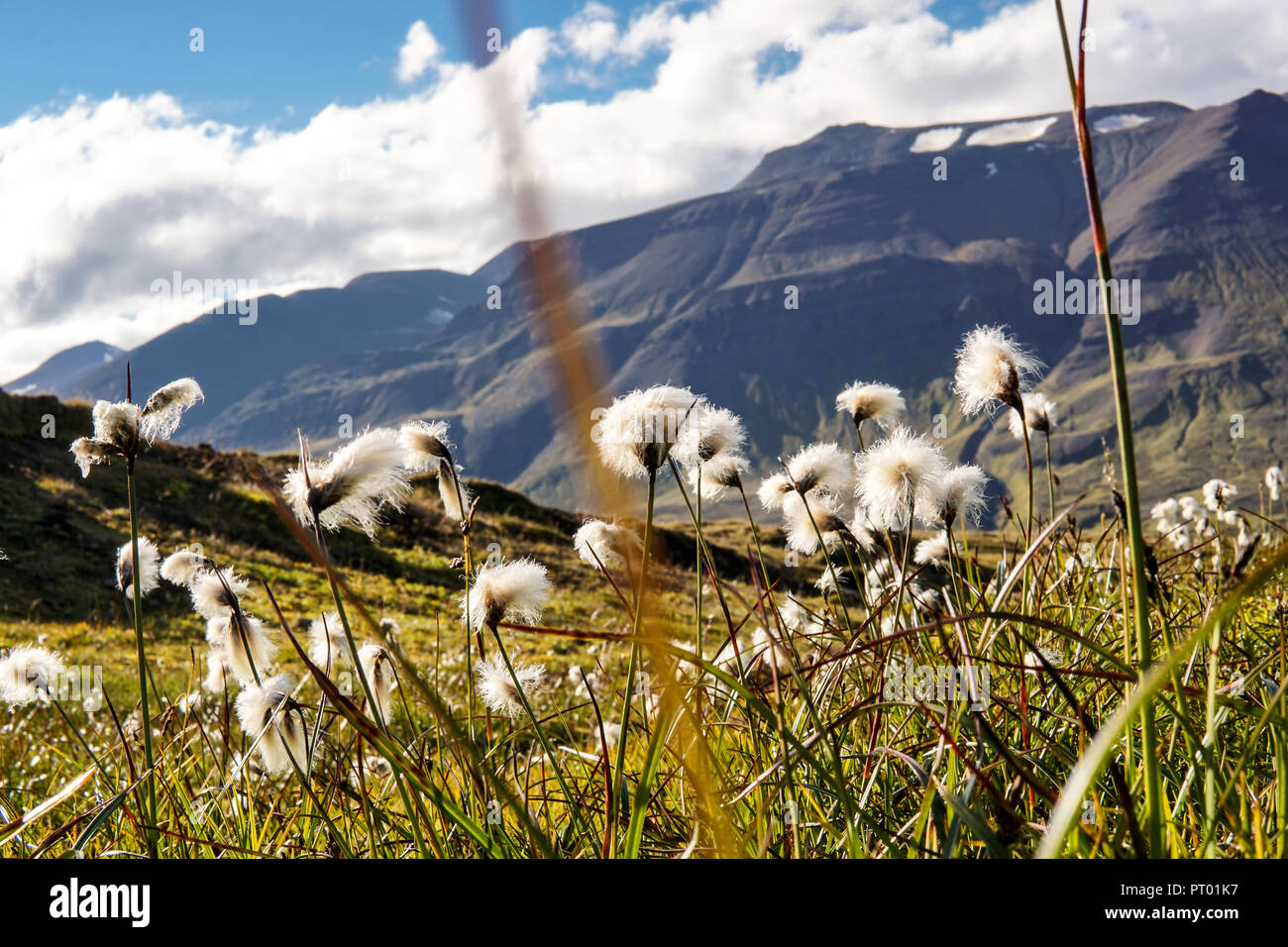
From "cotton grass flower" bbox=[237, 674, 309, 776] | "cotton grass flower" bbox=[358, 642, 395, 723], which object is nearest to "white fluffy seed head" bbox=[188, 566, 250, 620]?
"cotton grass flower" bbox=[237, 674, 309, 776]

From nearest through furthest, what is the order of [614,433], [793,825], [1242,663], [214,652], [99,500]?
[793,825] → [614,433] → [1242,663] → [214,652] → [99,500]

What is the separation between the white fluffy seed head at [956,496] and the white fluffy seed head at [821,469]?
35 cm

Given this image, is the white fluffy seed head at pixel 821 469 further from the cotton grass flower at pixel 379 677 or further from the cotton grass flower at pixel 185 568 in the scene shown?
the cotton grass flower at pixel 185 568

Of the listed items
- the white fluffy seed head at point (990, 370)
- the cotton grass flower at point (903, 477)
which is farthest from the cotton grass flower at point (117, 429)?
the cotton grass flower at point (903, 477)

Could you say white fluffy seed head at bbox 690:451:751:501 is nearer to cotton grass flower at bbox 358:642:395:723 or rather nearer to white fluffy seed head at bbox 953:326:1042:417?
white fluffy seed head at bbox 953:326:1042:417

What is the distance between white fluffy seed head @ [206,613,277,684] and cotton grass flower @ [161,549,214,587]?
180 millimetres

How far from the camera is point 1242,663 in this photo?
246cm

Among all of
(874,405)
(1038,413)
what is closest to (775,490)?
(874,405)

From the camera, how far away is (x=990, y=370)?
209 centimetres

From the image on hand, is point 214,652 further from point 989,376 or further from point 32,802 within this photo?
point 989,376

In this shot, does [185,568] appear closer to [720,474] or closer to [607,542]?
[607,542]
